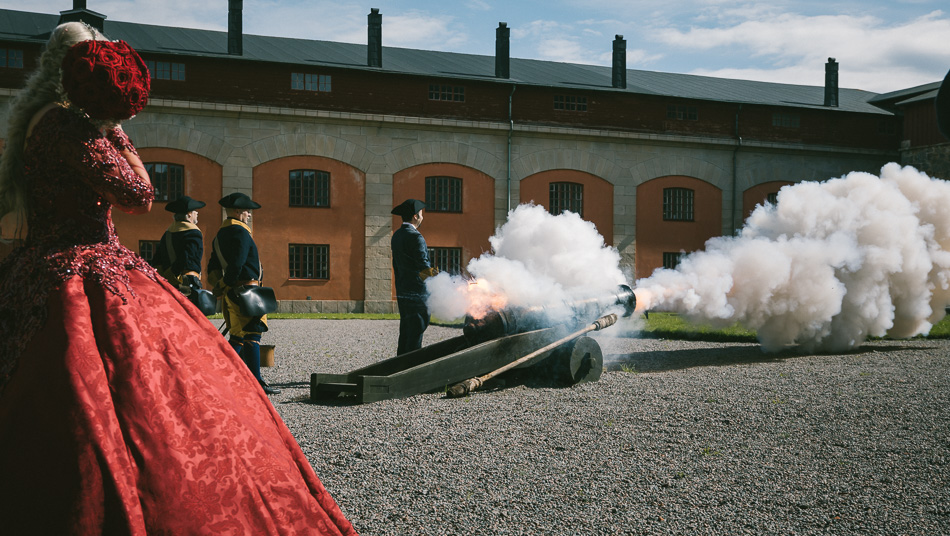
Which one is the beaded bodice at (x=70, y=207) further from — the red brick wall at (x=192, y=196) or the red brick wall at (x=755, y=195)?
the red brick wall at (x=755, y=195)

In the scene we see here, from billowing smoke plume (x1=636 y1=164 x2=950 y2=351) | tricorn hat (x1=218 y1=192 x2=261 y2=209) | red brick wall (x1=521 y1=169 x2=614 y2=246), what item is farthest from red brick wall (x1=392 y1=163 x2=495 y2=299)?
tricorn hat (x1=218 y1=192 x2=261 y2=209)

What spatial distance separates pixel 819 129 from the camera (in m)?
29.8

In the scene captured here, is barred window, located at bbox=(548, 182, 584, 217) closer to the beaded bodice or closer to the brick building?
the brick building

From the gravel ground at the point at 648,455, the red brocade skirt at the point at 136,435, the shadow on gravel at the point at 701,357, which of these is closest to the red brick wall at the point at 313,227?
the shadow on gravel at the point at 701,357

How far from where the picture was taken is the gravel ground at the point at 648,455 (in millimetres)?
3846

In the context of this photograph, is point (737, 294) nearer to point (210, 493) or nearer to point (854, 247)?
point (854, 247)

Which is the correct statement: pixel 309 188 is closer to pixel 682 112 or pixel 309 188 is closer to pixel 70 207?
pixel 682 112

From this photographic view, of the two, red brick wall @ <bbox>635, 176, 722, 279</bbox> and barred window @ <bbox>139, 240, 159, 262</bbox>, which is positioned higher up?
red brick wall @ <bbox>635, 176, 722, 279</bbox>

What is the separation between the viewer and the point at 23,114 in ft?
8.66

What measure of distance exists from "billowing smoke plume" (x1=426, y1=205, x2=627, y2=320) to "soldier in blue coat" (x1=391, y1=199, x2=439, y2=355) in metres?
0.14

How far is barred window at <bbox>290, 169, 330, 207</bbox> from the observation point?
949 inches

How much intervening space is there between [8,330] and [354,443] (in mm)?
3225

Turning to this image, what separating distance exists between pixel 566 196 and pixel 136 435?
25.1 metres

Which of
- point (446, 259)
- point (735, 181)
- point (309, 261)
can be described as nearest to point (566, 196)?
point (446, 259)
